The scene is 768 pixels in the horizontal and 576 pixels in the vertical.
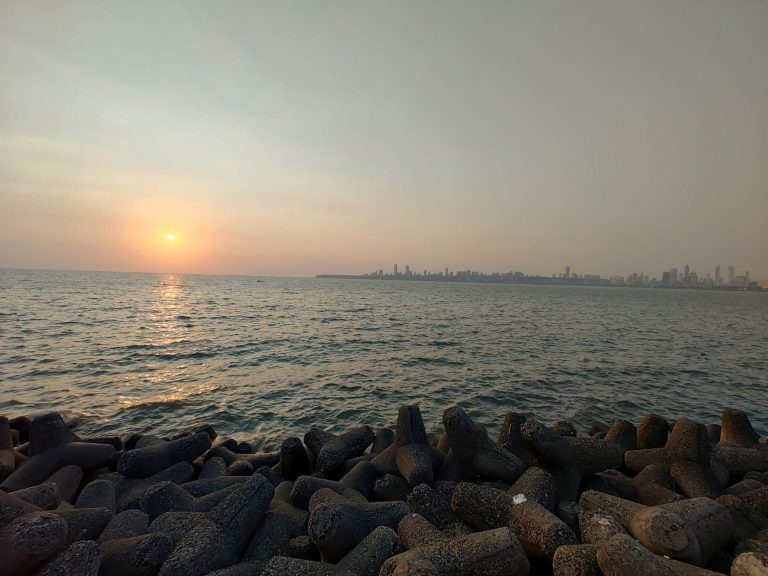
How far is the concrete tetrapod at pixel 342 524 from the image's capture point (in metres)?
4.21

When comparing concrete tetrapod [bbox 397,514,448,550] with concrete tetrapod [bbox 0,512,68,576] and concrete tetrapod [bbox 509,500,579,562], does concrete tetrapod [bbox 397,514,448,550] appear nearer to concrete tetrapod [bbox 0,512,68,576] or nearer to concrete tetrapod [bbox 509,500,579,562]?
concrete tetrapod [bbox 509,500,579,562]

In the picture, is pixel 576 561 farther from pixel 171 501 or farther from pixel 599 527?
pixel 171 501

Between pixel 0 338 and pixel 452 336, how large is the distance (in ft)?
96.5

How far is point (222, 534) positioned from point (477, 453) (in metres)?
4.04

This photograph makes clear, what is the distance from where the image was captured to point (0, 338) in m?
22.8

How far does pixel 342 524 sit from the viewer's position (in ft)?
14.0

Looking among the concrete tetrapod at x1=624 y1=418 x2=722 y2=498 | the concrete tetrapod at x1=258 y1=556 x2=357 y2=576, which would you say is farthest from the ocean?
the concrete tetrapod at x1=258 y1=556 x2=357 y2=576

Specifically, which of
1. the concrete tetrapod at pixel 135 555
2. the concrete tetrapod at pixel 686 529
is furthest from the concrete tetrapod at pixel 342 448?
the concrete tetrapod at pixel 686 529

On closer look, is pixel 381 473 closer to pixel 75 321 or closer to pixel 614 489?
pixel 614 489

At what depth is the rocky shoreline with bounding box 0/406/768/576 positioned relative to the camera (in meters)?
3.66

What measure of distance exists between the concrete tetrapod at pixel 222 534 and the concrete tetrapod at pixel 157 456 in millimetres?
3053

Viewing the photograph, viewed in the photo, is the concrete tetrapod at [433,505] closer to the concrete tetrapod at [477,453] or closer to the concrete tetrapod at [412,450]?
the concrete tetrapod at [412,450]

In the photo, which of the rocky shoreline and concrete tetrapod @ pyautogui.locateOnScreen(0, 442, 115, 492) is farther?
concrete tetrapod @ pyautogui.locateOnScreen(0, 442, 115, 492)

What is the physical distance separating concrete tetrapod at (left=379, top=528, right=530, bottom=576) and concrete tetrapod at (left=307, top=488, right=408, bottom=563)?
0.80m
